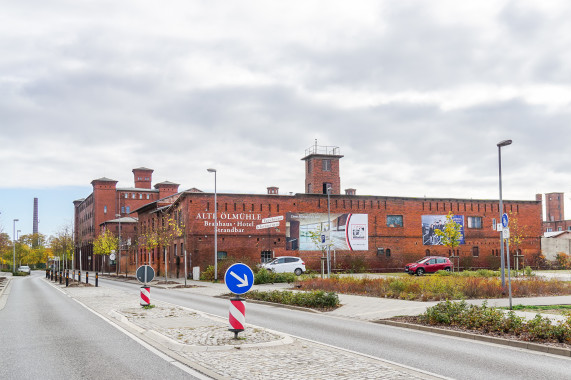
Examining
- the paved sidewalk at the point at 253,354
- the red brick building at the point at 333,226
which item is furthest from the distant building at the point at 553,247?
the paved sidewalk at the point at 253,354

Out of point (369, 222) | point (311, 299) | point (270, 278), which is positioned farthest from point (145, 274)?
point (369, 222)

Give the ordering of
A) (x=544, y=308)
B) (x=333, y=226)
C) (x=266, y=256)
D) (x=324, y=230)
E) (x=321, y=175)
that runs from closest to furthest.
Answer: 1. (x=544, y=308)
2. (x=266, y=256)
3. (x=324, y=230)
4. (x=333, y=226)
5. (x=321, y=175)

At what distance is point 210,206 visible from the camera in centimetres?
5025

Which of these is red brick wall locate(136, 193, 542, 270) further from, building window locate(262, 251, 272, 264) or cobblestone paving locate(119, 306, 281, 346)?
cobblestone paving locate(119, 306, 281, 346)

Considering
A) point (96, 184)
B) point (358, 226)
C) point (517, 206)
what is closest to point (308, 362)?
point (358, 226)

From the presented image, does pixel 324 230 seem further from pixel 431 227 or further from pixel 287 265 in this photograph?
pixel 431 227

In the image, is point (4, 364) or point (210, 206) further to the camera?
point (210, 206)

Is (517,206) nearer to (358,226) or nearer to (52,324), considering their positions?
(358,226)

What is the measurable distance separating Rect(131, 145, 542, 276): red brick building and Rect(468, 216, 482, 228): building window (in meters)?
0.11

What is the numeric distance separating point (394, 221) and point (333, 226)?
6949mm

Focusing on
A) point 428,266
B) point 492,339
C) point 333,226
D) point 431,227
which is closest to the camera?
point 492,339

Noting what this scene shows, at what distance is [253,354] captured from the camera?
32.6 feet

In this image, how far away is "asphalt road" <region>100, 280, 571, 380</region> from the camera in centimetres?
877

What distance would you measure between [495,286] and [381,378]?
Answer: 16.0 meters
